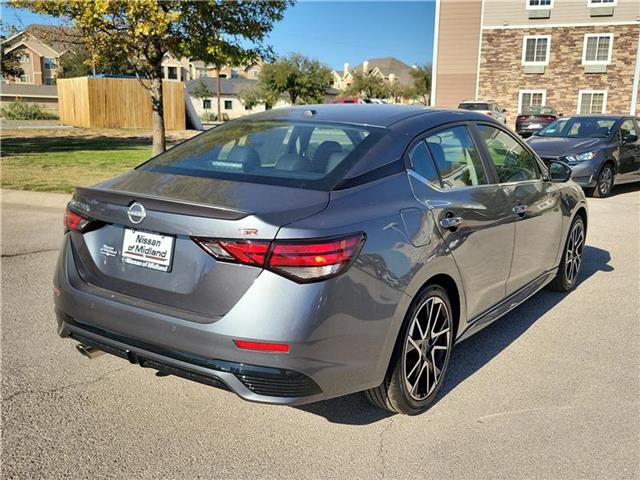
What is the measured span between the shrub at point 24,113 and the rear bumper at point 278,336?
40.6 m

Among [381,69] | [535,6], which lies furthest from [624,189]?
[381,69]

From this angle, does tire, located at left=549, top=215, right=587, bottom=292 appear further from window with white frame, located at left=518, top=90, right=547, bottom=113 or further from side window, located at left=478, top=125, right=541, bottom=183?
window with white frame, located at left=518, top=90, right=547, bottom=113

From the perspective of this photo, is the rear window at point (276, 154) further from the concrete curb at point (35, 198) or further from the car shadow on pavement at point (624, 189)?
the car shadow on pavement at point (624, 189)

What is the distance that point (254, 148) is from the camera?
3.55 meters

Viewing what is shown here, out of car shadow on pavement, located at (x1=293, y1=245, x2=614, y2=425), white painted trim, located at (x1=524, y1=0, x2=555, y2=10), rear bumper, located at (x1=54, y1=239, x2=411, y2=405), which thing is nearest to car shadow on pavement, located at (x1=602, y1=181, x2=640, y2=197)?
car shadow on pavement, located at (x1=293, y1=245, x2=614, y2=425)

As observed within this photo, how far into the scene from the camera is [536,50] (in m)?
39.7

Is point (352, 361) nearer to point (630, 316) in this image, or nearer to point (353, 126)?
point (353, 126)

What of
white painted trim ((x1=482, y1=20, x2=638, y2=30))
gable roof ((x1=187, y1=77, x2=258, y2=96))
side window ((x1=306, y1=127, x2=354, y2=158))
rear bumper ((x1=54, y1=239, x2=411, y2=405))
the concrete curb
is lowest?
the concrete curb

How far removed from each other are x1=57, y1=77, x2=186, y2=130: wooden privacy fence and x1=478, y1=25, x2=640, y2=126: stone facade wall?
71.3ft

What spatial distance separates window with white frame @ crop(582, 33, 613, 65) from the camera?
1500 inches

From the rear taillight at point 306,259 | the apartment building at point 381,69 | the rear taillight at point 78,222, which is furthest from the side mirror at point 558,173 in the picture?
the apartment building at point 381,69

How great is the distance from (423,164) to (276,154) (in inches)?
33.4

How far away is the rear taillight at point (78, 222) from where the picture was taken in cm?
308

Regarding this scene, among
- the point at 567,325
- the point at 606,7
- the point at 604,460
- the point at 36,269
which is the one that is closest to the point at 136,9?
the point at 36,269
